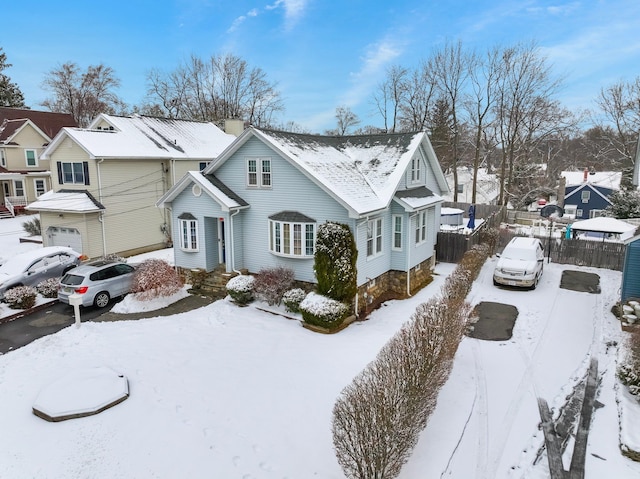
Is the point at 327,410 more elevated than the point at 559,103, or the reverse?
the point at 559,103

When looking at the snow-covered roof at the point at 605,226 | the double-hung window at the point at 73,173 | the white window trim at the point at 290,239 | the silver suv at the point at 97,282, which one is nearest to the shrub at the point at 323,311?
the white window trim at the point at 290,239

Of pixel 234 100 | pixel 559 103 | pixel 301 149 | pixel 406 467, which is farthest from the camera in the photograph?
pixel 234 100

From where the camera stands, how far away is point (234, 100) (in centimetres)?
5284

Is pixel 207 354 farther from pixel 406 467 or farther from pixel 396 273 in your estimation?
pixel 396 273

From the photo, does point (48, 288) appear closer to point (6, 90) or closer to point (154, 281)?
point (154, 281)

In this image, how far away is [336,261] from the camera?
1484 centimetres

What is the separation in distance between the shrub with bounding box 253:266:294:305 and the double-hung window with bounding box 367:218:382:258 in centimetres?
326

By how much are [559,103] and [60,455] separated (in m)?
43.2

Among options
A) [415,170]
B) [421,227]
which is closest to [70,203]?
[415,170]

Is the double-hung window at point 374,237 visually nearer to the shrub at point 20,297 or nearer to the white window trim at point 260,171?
the white window trim at point 260,171

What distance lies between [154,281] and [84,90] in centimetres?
4722

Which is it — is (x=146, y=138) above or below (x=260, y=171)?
above

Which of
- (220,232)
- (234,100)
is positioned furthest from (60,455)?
(234,100)

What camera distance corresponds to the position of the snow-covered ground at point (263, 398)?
26.0ft
